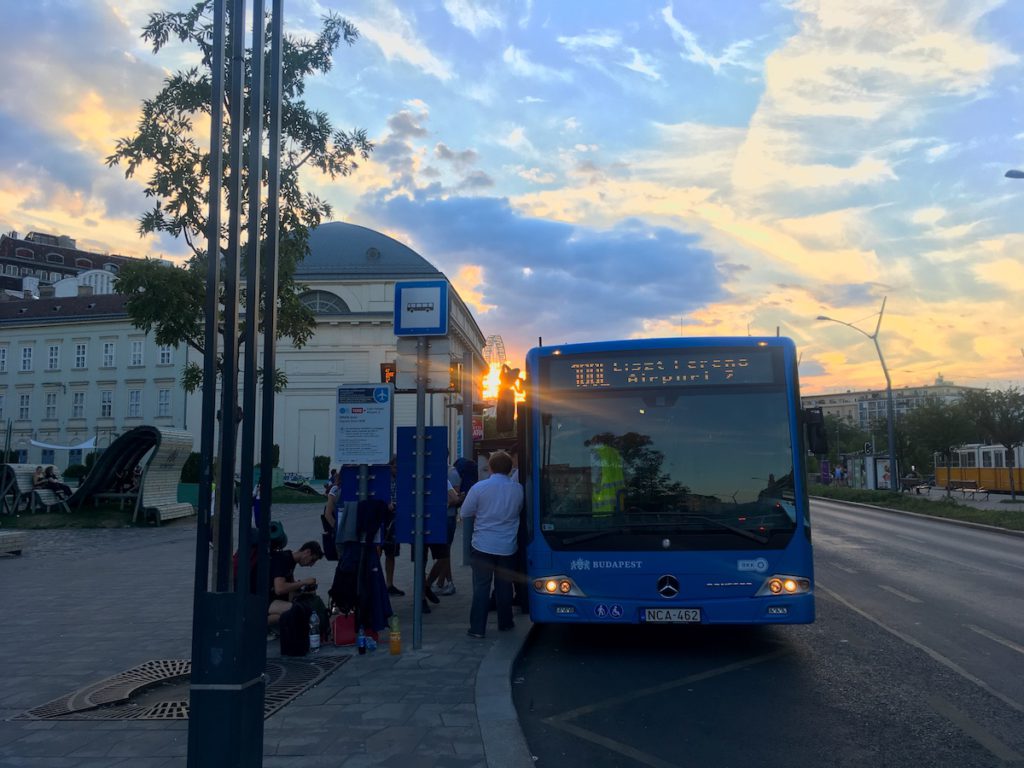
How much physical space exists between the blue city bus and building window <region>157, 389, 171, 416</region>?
6546cm

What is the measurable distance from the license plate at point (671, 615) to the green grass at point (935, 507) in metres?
19.6

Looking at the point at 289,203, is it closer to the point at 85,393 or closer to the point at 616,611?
the point at 616,611

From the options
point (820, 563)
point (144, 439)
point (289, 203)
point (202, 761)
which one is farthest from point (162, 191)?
point (144, 439)

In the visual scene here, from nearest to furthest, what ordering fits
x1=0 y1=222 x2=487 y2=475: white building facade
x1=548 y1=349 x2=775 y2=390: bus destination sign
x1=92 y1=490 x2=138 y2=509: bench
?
x1=548 y1=349 x2=775 y2=390: bus destination sign → x1=92 y1=490 x2=138 y2=509: bench → x1=0 y1=222 x2=487 y2=475: white building facade

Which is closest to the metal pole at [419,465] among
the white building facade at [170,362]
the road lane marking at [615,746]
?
the road lane marking at [615,746]

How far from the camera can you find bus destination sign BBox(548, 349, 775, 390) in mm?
8711

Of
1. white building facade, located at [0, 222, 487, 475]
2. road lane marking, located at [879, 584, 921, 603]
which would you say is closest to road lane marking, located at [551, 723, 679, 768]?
road lane marking, located at [879, 584, 921, 603]

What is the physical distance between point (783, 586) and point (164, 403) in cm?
6753

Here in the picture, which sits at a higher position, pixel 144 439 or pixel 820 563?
pixel 144 439

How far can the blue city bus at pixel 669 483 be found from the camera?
8.14 metres

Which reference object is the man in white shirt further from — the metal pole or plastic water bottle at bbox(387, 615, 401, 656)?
plastic water bottle at bbox(387, 615, 401, 656)

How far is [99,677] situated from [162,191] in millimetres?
7356

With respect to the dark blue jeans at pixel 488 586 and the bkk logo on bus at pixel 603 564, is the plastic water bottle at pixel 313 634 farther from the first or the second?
the bkk logo on bus at pixel 603 564

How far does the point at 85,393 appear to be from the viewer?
72.2 m
